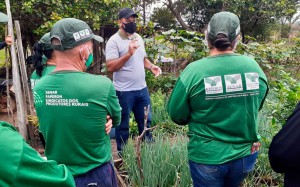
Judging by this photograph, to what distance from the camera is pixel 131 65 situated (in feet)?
12.0

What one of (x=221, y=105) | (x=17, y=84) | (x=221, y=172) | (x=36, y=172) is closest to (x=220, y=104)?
(x=221, y=105)

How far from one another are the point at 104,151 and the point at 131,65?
72.4 inches

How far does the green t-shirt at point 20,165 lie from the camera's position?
0.94m

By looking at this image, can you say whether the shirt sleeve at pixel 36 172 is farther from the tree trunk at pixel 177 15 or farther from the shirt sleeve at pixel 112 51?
the tree trunk at pixel 177 15

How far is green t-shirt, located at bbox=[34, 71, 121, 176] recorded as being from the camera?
1749mm

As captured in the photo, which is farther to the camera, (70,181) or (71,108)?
(71,108)

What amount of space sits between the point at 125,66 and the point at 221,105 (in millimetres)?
1904

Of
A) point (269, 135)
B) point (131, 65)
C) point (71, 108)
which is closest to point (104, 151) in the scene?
point (71, 108)

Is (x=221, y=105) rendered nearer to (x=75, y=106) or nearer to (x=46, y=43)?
(x=75, y=106)

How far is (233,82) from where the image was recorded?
6.23ft

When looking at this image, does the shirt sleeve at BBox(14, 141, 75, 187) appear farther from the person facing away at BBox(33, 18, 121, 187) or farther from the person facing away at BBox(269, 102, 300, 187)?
the person facing away at BBox(269, 102, 300, 187)

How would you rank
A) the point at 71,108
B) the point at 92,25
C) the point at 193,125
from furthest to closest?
the point at 92,25
the point at 193,125
the point at 71,108

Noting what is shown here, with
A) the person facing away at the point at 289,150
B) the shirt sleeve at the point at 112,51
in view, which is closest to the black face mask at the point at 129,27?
the shirt sleeve at the point at 112,51

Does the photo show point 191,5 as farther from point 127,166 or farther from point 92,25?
point 127,166
